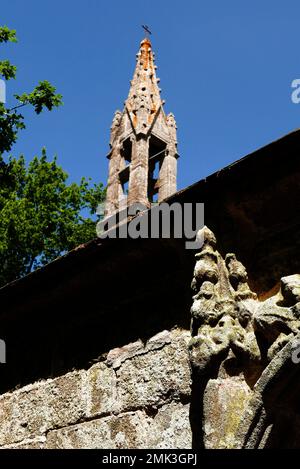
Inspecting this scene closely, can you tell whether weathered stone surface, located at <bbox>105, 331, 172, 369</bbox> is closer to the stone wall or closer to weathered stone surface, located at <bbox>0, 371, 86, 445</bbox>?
the stone wall

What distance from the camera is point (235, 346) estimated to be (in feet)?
8.90

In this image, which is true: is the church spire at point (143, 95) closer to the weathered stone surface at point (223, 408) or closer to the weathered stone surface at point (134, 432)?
the weathered stone surface at point (134, 432)

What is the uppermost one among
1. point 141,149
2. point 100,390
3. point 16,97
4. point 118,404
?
point 141,149

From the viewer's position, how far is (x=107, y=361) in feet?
12.3

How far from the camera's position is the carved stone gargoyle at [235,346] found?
2570mm

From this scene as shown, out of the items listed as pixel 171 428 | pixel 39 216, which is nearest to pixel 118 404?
pixel 171 428

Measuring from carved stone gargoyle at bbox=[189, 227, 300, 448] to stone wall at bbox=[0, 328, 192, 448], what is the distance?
40 centimetres

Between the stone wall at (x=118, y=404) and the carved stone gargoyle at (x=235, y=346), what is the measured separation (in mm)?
398

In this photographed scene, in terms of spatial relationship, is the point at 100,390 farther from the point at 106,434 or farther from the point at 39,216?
the point at 39,216

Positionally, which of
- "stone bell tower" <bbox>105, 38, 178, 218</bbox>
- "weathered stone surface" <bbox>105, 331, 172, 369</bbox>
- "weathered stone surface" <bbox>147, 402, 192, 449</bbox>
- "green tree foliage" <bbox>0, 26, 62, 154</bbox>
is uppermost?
"stone bell tower" <bbox>105, 38, 178, 218</bbox>

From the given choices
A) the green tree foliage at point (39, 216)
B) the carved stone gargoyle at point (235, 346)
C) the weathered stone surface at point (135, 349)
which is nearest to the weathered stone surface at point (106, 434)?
the weathered stone surface at point (135, 349)

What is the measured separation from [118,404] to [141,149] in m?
14.5

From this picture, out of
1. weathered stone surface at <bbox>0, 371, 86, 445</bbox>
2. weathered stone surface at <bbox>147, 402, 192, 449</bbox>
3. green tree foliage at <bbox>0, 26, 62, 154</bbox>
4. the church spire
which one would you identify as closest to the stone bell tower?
the church spire

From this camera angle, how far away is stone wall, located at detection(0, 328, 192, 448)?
3146 mm
